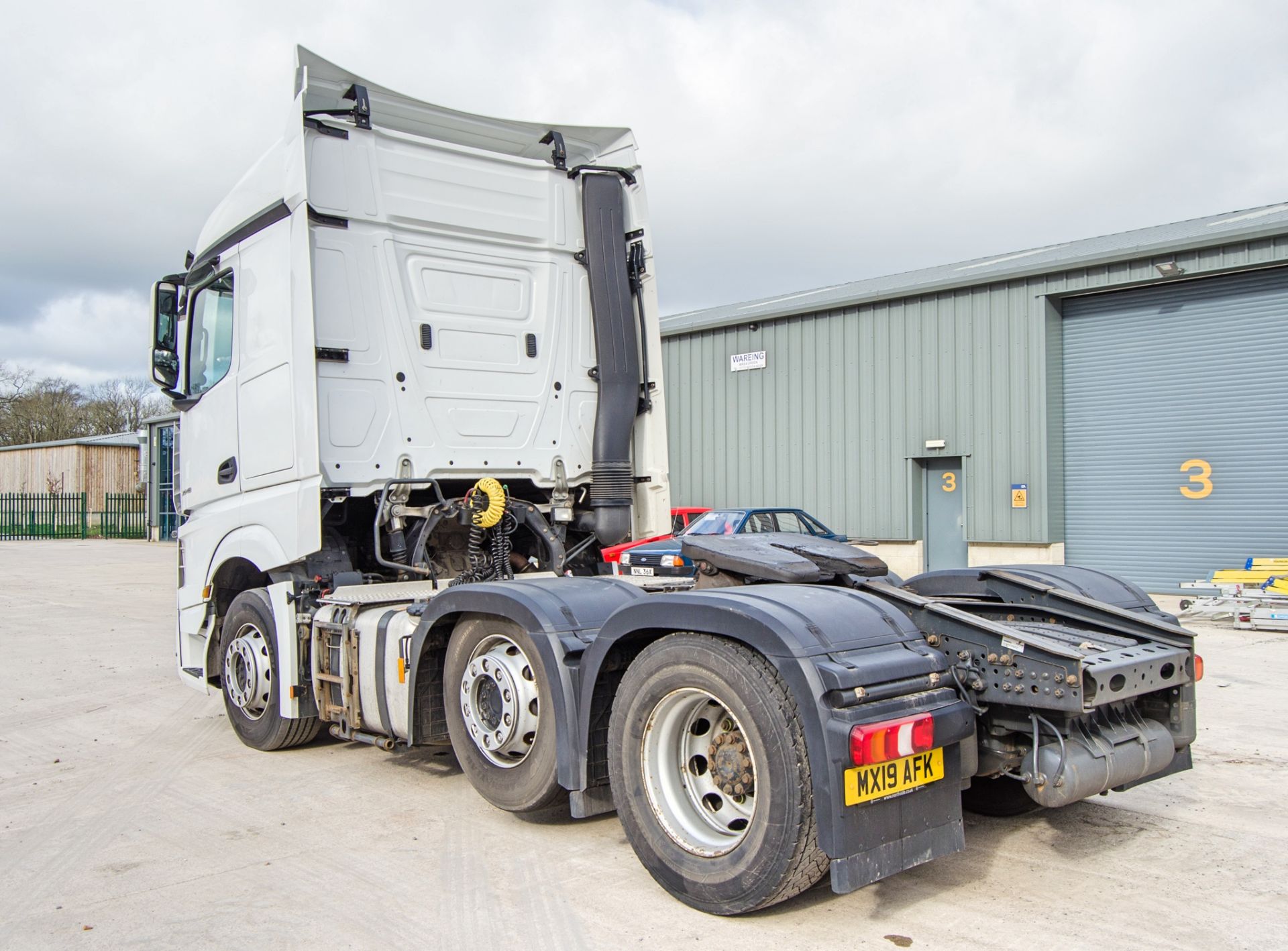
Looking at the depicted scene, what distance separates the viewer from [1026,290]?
57.9 ft

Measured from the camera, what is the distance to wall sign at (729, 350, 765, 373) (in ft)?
71.3

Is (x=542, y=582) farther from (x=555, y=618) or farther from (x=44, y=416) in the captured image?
(x=44, y=416)

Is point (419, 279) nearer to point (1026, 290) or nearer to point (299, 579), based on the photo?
point (299, 579)

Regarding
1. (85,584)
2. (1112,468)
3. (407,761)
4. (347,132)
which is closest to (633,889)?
(407,761)

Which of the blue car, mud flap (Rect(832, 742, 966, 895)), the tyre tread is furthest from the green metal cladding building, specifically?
the tyre tread

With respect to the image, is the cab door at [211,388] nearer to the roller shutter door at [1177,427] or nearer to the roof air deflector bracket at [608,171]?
the roof air deflector bracket at [608,171]

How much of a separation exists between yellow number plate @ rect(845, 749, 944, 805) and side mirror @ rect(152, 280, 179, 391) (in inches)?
221

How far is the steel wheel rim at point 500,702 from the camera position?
4492mm

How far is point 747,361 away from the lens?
21922 mm

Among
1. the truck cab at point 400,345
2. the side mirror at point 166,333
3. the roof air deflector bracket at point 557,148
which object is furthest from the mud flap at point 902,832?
the side mirror at point 166,333

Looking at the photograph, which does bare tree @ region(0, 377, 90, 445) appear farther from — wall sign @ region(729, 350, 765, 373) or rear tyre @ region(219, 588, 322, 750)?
rear tyre @ region(219, 588, 322, 750)

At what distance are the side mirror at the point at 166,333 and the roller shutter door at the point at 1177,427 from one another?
14.9 meters

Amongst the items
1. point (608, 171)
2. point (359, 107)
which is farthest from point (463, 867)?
point (608, 171)

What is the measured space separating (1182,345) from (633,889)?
615 inches
